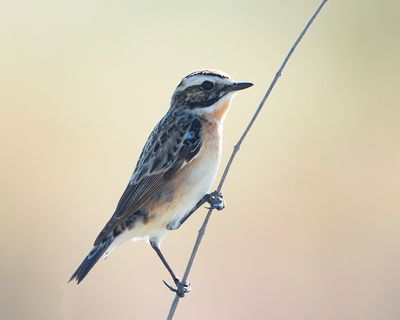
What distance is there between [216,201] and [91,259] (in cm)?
101

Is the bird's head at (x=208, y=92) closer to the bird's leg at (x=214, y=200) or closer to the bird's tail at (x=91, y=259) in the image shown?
the bird's leg at (x=214, y=200)

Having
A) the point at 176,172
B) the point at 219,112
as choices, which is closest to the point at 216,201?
the point at 176,172

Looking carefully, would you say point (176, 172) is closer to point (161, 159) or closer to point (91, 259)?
point (161, 159)

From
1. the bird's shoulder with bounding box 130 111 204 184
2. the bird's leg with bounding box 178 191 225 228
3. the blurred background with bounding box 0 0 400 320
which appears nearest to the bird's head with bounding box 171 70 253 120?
the bird's shoulder with bounding box 130 111 204 184

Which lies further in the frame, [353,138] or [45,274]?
[353,138]

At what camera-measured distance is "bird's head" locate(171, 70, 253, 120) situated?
670cm

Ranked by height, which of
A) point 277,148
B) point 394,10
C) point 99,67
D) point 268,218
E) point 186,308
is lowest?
point 186,308

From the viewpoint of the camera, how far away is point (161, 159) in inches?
262

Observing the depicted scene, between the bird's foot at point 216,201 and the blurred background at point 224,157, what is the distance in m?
1.65

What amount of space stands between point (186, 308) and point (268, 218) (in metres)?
1.86

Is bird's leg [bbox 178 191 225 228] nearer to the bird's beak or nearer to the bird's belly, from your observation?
the bird's belly

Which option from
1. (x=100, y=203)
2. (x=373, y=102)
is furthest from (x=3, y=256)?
(x=373, y=102)

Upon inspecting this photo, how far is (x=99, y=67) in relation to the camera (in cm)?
1373

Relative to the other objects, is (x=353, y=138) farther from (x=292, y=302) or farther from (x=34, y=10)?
(x=34, y=10)
